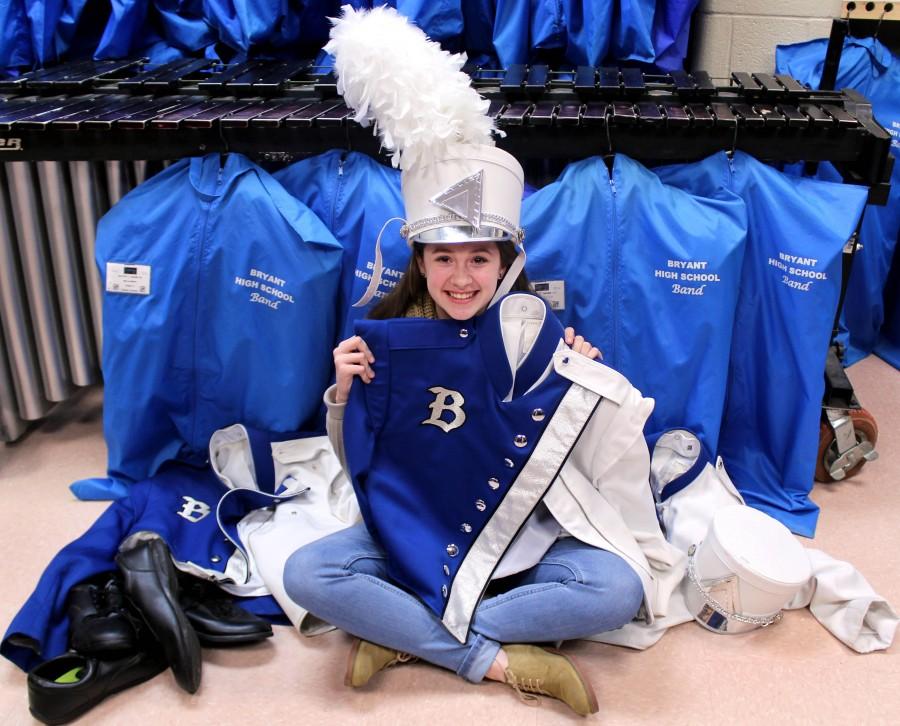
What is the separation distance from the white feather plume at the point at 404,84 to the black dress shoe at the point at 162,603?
0.88 meters

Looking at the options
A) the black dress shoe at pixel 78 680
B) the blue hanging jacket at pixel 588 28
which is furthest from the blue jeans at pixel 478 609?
the blue hanging jacket at pixel 588 28

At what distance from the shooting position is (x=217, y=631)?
1534 mm

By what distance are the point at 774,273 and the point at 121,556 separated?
A: 148 centimetres

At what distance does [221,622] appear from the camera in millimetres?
1544

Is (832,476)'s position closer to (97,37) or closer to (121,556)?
(121,556)

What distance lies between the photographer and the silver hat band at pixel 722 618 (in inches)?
61.2

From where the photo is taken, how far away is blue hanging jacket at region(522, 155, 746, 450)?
1765 millimetres

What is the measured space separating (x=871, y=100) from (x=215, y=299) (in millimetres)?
1975

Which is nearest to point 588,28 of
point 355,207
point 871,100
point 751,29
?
point 751,29

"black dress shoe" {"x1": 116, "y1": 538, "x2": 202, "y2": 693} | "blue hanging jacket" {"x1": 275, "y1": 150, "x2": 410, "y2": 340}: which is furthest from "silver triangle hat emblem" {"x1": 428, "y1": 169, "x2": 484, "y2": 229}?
"black dress shoe" {"x1": 116, "y1": 538, "x2": 202, "y2": 693}

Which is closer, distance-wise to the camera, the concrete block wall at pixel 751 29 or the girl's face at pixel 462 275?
the girl's face at pixel 462 275

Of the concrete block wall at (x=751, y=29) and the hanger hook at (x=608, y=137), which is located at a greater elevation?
the concrete block wall at (x=751, y=29)

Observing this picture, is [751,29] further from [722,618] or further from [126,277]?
[126,277]

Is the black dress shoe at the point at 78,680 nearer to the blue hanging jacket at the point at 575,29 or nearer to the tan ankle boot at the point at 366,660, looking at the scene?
the tan ankle boot at the point at 366,660
